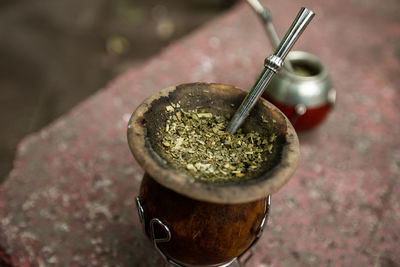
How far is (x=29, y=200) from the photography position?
1.77m

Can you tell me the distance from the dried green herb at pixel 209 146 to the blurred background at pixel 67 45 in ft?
5.17

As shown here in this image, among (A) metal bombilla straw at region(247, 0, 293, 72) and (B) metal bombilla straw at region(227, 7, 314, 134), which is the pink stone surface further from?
(B) metal bombilla straw at region(227, 7, 314, 134)

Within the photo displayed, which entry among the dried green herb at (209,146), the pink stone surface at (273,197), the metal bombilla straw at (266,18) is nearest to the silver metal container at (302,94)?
the metal bombilla straw at (266,18)

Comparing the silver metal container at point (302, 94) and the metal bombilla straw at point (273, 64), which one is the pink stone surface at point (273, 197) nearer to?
the silver metal container at point (302, 94)

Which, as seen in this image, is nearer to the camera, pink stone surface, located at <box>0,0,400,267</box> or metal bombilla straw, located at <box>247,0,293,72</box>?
pink stone surface, located at <box>0,0,400,267</box>

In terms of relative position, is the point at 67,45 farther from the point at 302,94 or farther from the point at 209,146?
the point at 209,146

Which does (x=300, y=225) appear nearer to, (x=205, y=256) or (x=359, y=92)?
(x=205, y=256)

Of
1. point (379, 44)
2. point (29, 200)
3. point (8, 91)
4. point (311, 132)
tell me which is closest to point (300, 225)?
point (311, 132)

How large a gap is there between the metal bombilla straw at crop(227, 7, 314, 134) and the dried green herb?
0.06m

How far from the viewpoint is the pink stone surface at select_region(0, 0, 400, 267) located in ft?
5.50

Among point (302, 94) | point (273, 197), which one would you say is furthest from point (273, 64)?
point (273, 197)

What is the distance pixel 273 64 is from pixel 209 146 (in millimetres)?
335

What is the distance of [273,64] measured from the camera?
1251 mm

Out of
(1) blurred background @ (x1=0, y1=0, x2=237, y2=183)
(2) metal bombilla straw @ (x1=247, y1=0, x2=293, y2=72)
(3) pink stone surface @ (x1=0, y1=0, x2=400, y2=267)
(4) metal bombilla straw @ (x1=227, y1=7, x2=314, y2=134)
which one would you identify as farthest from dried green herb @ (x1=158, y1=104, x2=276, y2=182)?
(1) blurred background @ (x1=0, y1=0, x2=237, y2=183)
